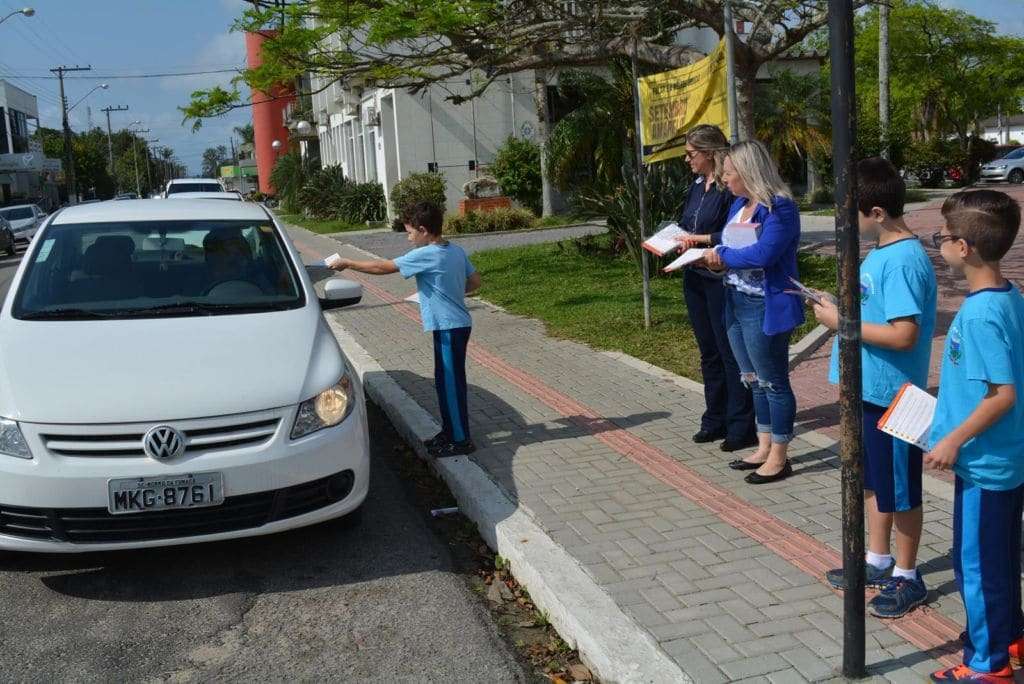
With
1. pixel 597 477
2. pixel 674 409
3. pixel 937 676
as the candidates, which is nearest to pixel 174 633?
pixel 597 477

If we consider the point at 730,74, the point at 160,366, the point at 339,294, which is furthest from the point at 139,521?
the point at 730,74

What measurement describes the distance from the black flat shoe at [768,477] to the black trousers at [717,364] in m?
0.59

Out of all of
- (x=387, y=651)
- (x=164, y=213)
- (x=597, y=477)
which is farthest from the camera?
(x=164, y=213)

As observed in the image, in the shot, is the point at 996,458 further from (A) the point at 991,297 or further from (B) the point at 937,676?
(B) the point at 937,676

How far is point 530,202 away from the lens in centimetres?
3109

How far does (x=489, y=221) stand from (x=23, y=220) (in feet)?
60.9

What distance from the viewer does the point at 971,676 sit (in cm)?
338

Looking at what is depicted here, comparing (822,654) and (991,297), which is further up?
(991,297)

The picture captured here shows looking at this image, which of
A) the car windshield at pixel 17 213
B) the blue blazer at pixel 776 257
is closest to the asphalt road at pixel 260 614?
the blue blazer at pixel 776 257

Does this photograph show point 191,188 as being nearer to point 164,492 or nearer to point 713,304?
point 713,304

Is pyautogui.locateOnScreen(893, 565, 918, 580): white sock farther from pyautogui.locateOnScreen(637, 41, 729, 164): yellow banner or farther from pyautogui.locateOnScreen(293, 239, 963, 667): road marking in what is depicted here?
pyautogui.locateOnScreen(637, 41, 729, 164): yellow banner

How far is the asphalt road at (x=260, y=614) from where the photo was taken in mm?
4133

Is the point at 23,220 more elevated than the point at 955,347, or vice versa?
the point at 23,220

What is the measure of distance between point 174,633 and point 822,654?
268 cm
